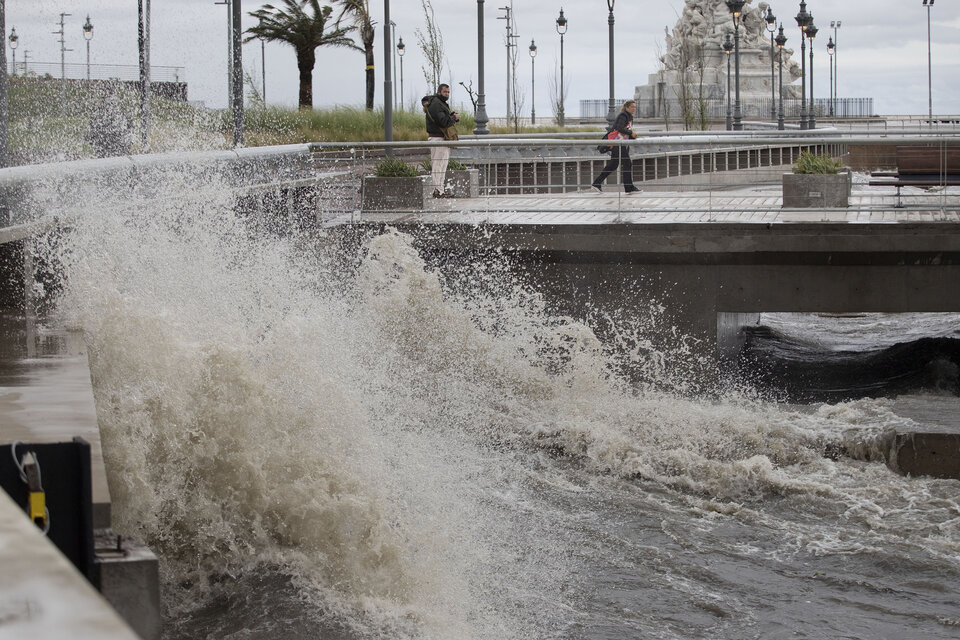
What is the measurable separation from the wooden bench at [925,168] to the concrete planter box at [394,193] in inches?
236

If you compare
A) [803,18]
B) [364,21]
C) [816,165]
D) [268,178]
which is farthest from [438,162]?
[364,21]

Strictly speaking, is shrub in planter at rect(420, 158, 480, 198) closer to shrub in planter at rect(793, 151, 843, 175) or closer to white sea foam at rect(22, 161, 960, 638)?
white sea foam at rect(22, 161, 960, 638)

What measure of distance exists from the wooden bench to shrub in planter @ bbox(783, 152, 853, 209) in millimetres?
423

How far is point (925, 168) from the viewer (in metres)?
14.6

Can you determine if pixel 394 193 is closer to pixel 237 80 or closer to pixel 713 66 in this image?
pixel 237 80

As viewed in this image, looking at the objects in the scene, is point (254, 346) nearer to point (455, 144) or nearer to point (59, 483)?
point (59, 483)

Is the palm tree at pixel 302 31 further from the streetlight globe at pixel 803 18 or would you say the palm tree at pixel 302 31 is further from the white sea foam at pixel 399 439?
the white sea foam at pixel 399 439

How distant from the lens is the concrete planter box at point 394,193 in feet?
50.9

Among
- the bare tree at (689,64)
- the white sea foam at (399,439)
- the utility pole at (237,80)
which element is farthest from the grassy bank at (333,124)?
the white sea foam at (399,439)

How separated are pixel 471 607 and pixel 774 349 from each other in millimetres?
11659

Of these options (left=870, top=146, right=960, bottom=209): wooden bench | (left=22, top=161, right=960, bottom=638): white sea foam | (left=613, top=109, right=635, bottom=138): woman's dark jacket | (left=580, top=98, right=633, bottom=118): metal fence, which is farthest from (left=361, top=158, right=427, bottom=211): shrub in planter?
(left=580, top=98, right=633, bottom=118): metal fence

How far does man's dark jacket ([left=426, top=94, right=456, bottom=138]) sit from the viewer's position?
17.4 m

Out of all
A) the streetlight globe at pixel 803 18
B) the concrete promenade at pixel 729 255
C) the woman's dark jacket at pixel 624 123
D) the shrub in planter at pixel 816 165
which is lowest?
the concrete promenade at pixel 729 255

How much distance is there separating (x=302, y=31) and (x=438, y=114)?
3168 centimetres
